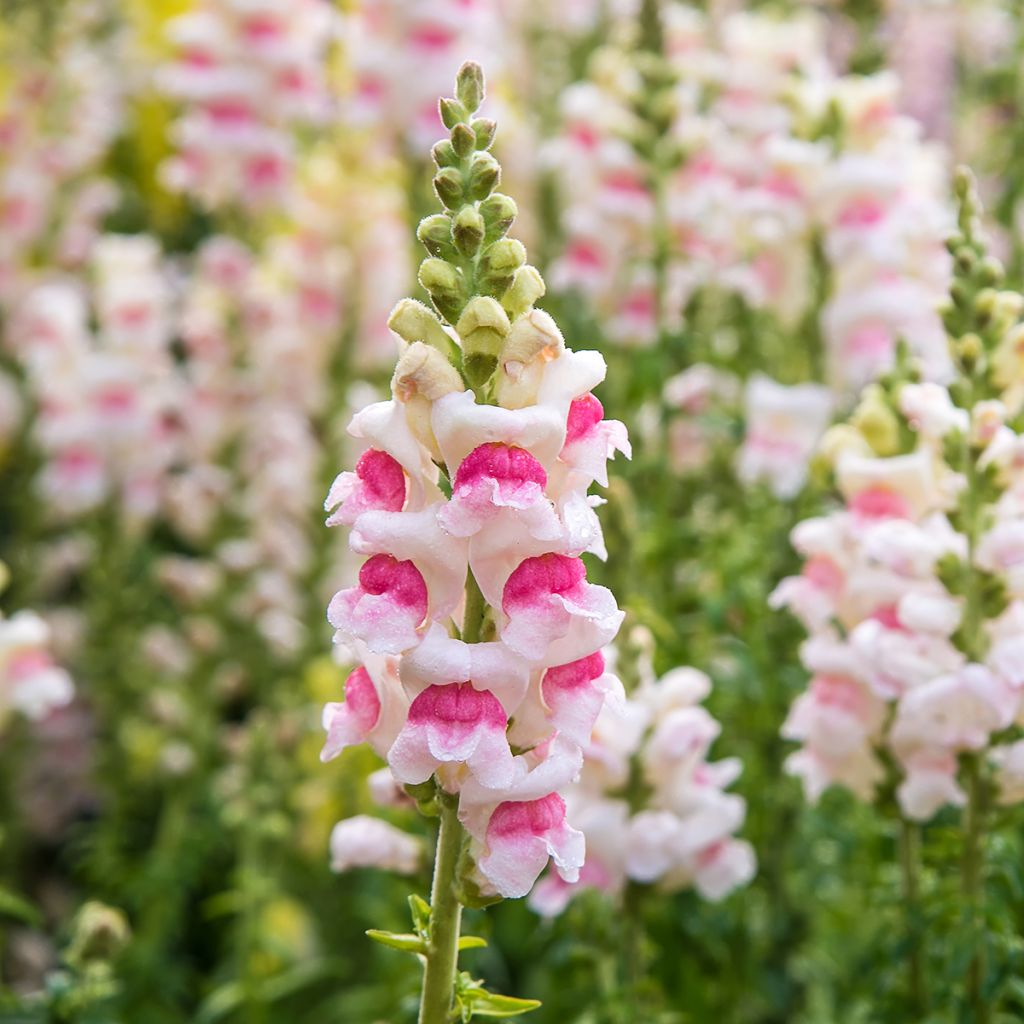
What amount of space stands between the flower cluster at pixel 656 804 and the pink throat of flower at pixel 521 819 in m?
0.80

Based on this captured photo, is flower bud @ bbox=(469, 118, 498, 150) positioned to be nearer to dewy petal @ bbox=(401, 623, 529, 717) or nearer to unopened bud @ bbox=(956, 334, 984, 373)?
dewy petal @ bbox=(401, 623, 529, 717)

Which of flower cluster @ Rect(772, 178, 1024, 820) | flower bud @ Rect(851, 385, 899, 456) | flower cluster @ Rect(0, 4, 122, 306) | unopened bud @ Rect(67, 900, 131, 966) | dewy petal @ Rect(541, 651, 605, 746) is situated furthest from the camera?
flower cluster @ Rect(0, 4, 122, 306)

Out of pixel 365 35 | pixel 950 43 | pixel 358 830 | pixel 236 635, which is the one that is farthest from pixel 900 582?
pixel 950 43

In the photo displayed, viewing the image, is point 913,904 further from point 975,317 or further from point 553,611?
point 553,611

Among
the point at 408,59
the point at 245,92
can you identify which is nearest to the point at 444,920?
the point at 408,59

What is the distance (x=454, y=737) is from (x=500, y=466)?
12.1 inches

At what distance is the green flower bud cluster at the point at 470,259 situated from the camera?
1604mm

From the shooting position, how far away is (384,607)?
1592mm

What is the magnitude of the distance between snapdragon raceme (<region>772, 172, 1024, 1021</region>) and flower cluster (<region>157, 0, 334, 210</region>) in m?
2.90

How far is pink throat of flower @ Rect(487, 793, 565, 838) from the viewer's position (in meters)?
1.62

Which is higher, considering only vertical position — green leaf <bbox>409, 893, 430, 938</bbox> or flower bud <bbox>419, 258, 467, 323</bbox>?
flower bud <bbox>419, 258, 467, 323</bbox>

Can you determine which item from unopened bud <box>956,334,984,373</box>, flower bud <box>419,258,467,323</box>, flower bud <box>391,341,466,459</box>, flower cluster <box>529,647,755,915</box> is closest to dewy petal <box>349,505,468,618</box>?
flower bud <box>391,341,466,459</box>

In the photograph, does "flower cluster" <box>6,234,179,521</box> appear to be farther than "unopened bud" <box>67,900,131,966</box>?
Yes

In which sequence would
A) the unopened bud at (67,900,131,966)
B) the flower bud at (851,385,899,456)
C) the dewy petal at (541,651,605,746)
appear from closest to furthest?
the dewy petal at (541,651,605,746) < the unopened bud at (67,900,131,966) < the flower bud at (851,385,899,456)
